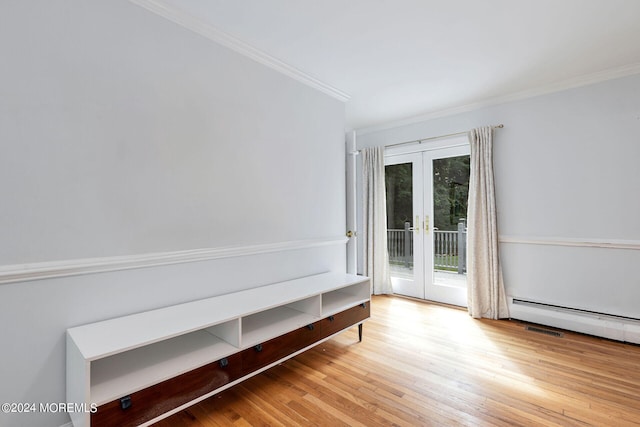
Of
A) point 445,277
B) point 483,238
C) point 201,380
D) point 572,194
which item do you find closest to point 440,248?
point 445,277

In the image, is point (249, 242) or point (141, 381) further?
point (249, 242)

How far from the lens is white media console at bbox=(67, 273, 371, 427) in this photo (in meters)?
1.38

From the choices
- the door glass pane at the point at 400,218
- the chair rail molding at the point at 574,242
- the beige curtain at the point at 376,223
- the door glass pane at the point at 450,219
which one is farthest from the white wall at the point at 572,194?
the beige curtain at the point at 376,223

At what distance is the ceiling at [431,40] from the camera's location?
1.97 meters

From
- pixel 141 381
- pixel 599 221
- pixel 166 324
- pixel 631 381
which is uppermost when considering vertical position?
pixel 599 221

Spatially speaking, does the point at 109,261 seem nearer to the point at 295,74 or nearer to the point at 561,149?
the point at 295,74

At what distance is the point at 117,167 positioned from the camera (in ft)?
5.86

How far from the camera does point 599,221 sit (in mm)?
2965

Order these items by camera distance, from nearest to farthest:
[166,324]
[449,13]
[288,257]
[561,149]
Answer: [166,324], [449,13], [288,257], [561,149]

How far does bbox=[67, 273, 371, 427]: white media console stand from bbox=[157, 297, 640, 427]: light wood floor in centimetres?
25

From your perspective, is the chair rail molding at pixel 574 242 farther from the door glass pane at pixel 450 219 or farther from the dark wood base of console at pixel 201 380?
the dark wood base of console at pixel 201 380

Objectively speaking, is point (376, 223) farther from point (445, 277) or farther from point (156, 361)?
point (156, 361)

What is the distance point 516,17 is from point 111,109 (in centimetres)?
263

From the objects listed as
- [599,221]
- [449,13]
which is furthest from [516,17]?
[599,221]
